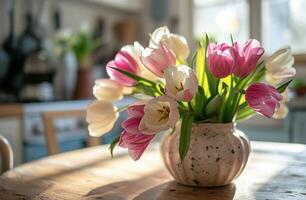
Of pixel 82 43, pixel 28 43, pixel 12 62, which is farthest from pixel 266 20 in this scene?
pixel 12 62

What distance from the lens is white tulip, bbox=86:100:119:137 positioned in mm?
871

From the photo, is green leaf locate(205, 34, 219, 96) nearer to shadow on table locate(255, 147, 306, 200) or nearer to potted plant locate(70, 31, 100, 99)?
shadow on table locate(255, 147, 306, 200)

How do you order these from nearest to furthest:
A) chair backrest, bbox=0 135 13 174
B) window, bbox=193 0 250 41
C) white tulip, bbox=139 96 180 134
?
white tulip, bbox=139 96 180 134
chair backrest, bbox=0 135 13 174
window, bbox=193 0 250 41

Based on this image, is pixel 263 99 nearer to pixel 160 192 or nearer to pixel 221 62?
pixel 221 62

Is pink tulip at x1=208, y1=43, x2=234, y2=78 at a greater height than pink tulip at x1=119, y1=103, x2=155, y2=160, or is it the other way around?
pink tulip at x1=208, y1=43, x2=234, y2=78

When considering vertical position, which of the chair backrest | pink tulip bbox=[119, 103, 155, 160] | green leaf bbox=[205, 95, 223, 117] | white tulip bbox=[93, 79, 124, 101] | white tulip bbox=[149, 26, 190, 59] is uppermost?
white tulip bbox=[149, 26, 190, 59]

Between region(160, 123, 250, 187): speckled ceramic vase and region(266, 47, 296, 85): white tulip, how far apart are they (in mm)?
151

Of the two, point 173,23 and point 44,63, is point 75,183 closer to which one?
point 44,63

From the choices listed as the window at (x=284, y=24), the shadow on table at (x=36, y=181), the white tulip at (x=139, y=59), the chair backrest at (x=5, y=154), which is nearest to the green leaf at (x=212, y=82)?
the white tulip at (x=139, y=59)

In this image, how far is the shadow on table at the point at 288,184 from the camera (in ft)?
2.48

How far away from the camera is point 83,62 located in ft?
8.85

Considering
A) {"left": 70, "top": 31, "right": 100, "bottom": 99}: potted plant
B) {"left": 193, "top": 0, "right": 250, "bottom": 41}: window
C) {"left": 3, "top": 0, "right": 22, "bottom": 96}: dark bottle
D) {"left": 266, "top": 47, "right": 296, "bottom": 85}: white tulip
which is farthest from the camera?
{"left": 193, "top": 0, "right": 250, "bottom": 41}: window

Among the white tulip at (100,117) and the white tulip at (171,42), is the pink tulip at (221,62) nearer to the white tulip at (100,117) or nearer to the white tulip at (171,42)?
the white tulip at (171,42)

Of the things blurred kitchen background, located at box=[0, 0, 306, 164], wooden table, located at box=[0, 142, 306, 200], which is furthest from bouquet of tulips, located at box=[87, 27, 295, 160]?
blurred kitchen background, located at box=[0, 0, 306, 164]
